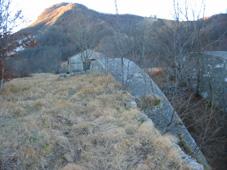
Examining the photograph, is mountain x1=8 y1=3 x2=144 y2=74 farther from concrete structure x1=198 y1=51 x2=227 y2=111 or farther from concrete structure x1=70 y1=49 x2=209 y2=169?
concrete structure x1=70 y1=49 x2=209 y2=169

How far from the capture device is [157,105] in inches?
277

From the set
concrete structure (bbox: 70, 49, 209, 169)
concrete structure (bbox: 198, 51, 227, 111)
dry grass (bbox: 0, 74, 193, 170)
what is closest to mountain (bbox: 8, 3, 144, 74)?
concrete structure (bbox: 198, 51, 227, 111)

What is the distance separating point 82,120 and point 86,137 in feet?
2.68

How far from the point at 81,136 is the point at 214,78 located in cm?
767

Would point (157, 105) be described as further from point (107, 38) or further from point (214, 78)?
point (107, 38)

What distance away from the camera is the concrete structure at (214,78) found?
1096 cm

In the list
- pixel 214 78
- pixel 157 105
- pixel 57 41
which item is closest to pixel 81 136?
pixel 157 105

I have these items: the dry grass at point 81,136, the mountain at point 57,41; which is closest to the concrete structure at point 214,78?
the dry grass at point 81,136

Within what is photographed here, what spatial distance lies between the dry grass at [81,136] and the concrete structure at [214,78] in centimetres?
478

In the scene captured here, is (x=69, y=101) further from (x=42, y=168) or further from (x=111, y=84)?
(x=42, y=168)

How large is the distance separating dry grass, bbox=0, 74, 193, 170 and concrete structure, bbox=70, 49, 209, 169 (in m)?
0.51

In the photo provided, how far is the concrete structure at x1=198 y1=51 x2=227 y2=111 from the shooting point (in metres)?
11.0

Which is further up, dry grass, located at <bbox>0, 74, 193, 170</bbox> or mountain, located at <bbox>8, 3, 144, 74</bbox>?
mountain, located at <bbox>8, 3, 144, 74</bbox>

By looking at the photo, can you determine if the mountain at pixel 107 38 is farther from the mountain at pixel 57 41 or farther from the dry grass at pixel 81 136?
the dry grass at pixel 81 136
